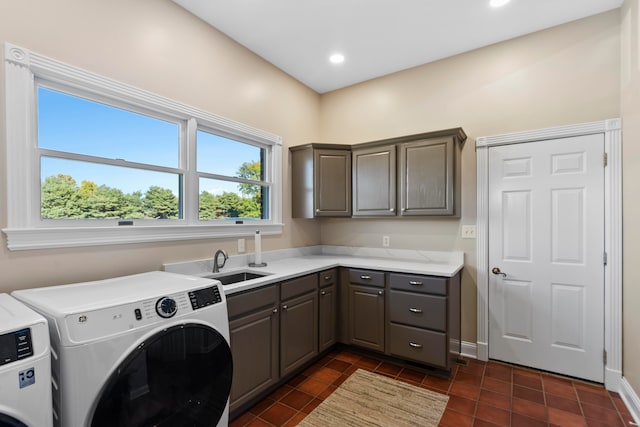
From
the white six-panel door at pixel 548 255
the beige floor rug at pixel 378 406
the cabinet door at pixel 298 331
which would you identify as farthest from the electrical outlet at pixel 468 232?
the cabinet door at pixel 298 331

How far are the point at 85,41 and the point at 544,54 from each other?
3.46m

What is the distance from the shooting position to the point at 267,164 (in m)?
3.27

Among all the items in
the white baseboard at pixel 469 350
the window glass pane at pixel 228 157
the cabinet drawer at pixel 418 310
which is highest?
the window glass pane at pixel 228 157

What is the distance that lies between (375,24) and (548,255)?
96.3 inches

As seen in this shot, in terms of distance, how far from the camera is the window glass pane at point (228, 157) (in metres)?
2.61

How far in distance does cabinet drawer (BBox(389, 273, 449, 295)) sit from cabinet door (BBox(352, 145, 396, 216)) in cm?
68

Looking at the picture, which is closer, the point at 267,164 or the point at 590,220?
the point at 590,220

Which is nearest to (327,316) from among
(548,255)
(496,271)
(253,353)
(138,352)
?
(253,353)

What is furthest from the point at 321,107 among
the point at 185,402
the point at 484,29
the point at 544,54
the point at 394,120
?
the point at 185,402

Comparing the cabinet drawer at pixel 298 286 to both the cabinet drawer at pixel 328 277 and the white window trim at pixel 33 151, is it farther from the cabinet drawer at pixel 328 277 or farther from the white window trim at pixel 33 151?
the white window trim at pixel 33 151

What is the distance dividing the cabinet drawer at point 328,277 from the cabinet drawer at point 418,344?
2.16 feet

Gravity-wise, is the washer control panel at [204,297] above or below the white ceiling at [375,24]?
below

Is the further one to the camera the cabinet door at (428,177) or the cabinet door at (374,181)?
the cabinet door at (374,181)

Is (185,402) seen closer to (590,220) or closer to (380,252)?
(380,252)
